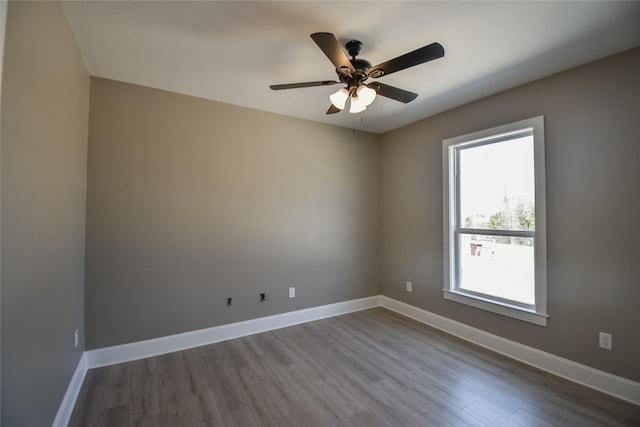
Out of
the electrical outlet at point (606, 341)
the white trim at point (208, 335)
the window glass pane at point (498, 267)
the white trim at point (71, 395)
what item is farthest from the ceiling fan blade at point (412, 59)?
the white trim at point (71, 395)

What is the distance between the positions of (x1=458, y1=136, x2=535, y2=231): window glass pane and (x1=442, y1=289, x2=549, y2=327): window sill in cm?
77

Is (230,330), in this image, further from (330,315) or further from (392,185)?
(392,185)

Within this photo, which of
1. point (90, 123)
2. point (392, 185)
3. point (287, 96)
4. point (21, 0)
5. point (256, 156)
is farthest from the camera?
point (392, 185)

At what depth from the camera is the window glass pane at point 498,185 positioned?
104 inches

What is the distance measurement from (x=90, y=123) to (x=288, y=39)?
6.41 feet

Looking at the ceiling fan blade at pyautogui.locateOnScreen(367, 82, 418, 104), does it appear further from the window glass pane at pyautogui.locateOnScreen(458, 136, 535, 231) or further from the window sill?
the window sill

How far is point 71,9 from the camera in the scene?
1.71 meters

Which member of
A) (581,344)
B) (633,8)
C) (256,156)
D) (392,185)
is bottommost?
(581,344)

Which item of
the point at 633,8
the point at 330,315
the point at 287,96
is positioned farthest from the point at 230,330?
the point at 633,8

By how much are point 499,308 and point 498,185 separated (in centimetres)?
125

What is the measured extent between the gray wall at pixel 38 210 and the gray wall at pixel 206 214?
43cm

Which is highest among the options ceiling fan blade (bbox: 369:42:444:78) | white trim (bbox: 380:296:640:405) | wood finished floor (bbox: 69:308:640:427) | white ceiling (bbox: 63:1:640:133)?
white ceiling (bbox: 63:1:640:133)

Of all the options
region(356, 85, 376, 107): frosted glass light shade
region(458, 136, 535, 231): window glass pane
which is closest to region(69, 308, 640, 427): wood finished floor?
region(458, 136, 535, 231): window glass pane

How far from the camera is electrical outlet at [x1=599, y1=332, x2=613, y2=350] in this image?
6.92ft
